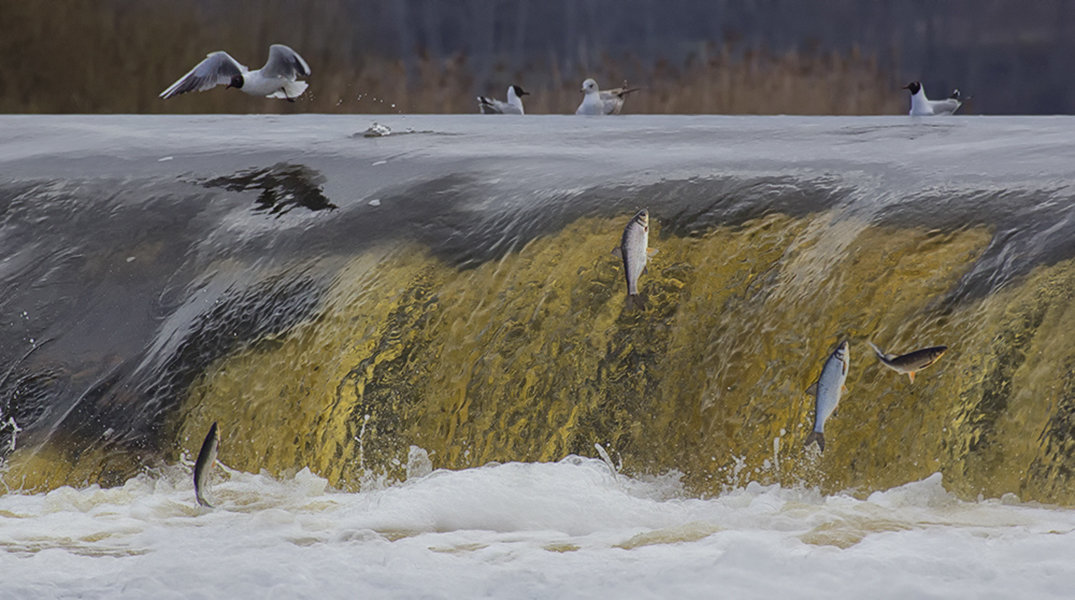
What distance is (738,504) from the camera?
3.66m

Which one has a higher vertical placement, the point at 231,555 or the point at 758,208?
the point at 758,208

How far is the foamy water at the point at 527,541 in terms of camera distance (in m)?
2.73

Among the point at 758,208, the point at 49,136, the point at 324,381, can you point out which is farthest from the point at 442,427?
the point at 49,136

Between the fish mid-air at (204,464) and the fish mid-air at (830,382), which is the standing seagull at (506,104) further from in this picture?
the fish mid-air at (830,382)

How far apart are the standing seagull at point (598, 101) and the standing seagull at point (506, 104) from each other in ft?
1.39

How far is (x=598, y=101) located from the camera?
27.4 feet

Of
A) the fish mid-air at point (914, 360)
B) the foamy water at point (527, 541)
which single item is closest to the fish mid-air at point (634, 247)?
the foamy water at point (527, 541)

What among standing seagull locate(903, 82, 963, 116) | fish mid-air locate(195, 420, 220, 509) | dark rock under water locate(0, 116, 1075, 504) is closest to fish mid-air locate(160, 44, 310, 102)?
dark rock under water locate(0, 116, 1075, 504)

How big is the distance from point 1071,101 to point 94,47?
654cm

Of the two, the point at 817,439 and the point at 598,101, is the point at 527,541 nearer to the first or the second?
the point at 817,439

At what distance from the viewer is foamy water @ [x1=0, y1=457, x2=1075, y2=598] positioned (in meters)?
2.73

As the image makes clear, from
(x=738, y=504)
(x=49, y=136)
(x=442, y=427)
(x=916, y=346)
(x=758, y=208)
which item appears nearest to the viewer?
(x=738, y=504)

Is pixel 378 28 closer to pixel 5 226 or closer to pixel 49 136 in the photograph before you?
pixel 49 136

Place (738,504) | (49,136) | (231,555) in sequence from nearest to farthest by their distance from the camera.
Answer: (231,555), (738,504), (49,136)
